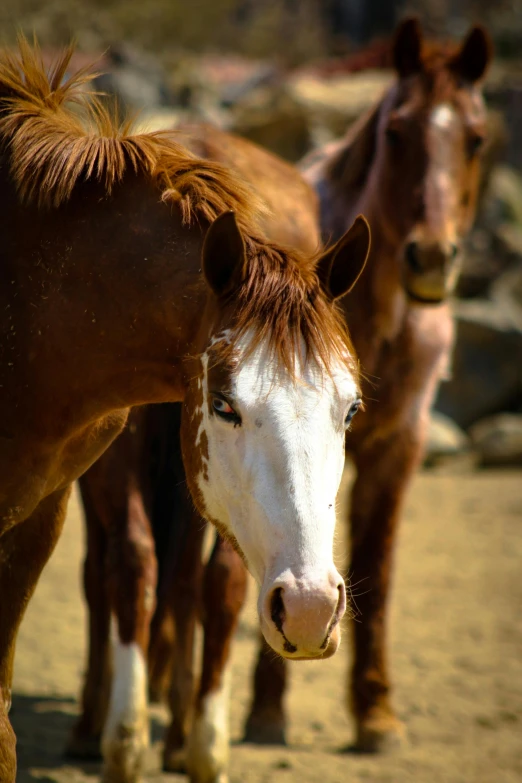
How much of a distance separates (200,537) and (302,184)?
5.51ft

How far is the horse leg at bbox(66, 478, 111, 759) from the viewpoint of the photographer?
12.9 feet

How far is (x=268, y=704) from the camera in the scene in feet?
14.2

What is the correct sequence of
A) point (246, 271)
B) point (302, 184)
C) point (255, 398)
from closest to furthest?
point (255, 398) < point (246, 271) < point (302, 184)

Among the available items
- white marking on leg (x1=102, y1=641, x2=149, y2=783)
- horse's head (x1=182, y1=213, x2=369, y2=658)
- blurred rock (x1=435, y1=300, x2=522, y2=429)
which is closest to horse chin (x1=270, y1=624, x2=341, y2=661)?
horse's head (x1=182, y1=213, x2=369, y2=658)

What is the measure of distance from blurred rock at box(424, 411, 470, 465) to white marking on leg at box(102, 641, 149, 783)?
6.11m

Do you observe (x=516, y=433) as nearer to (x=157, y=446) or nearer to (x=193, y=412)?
(x=157, y=446)

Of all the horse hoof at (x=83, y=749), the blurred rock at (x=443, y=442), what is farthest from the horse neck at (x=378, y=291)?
the blurred rock at (x=443, y=442)

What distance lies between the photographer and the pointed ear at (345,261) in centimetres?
238

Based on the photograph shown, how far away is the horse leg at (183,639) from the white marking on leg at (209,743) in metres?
0.36

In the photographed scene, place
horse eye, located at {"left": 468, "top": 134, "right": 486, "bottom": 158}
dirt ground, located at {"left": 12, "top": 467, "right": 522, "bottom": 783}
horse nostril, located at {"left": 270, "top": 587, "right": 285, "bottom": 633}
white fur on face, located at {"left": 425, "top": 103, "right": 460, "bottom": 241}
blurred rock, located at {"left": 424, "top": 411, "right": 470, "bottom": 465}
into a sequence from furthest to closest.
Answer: blurred rock, located at {"left": 424, "top": 411, "right": 470, "bottom": 465}, horse eye, located at {"left": 468, "top": 134, "right": 486, "bottom": 158}, white fur on face, located at {"left": 425, "top": 103, "right": 460, "bottom": 241}, dirt ground, located at {"left": 12, "top": 467, "right": 522, "bottom": 783}, horse nostril, located at {"left": 270, "top": 587, "right": 285, "bottom": 633}

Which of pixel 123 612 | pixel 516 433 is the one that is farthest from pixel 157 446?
pixel 516 433

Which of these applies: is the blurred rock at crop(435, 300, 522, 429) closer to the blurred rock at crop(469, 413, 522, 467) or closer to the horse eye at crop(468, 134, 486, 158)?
the blurred rock at crop(469, 413, 522, 467)

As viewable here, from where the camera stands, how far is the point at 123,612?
3455 millimetres

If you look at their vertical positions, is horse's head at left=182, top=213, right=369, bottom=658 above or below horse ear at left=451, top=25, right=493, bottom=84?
below
